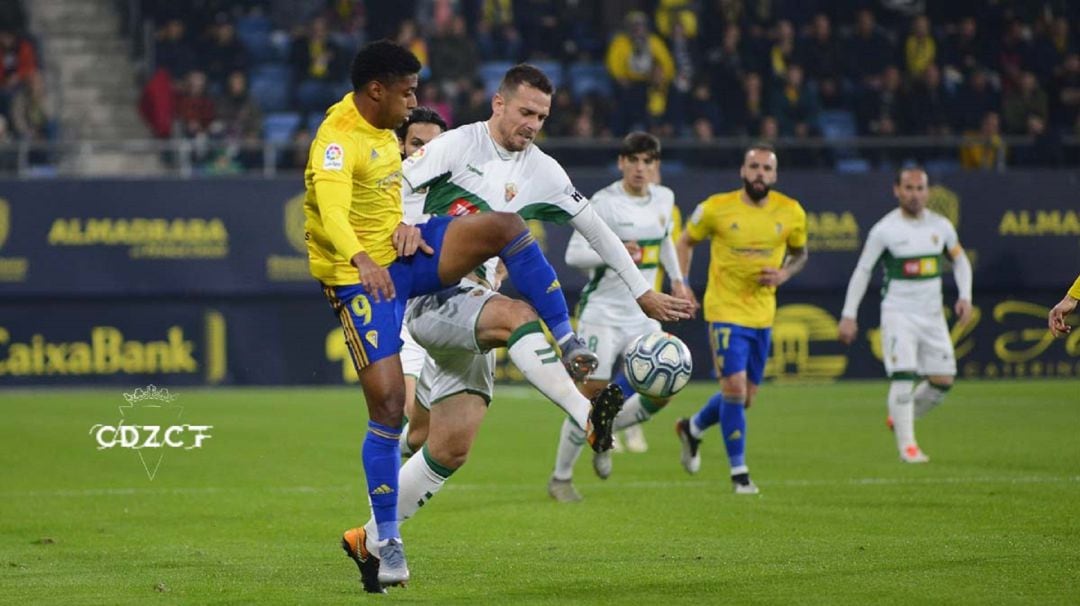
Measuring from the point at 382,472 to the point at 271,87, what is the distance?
1775 centimetres

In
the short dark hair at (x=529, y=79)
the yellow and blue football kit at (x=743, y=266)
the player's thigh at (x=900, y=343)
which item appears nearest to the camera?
the short dark hair at (x=529, y=79)

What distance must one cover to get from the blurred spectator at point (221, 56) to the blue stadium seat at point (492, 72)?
11.1 feet

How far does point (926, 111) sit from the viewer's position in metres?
23.6

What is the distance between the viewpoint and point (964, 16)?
2517cm

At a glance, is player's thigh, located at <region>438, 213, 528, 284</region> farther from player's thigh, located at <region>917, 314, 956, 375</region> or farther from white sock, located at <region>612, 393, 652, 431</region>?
player's thigh, located at <region>917, 314, 956, 375</region>

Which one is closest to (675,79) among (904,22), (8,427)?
(904,22)

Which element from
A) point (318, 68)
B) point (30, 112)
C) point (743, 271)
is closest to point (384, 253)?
point (743, 271)

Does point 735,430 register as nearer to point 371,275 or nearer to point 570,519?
point 570,519

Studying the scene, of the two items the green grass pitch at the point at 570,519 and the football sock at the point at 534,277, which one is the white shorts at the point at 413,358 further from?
the football sock at the point at 534,277

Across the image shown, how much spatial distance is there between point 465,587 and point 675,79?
1675 cm

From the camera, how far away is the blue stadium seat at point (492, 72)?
2411 cm

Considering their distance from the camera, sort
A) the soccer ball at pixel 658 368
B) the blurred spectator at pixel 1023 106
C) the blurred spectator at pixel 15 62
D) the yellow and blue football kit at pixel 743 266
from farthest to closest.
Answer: the blurred spectator at pixel 1023 106
the blurred spectator at pixel 15 62
the yellow and blue football kit at pixel 743 266
the soccer ball at pixel 658 368

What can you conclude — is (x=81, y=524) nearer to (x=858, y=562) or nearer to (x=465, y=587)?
(x=465, y=587)

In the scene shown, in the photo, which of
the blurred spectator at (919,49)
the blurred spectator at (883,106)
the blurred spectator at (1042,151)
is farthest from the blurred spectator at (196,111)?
the blurred spectator at (1042,151)
